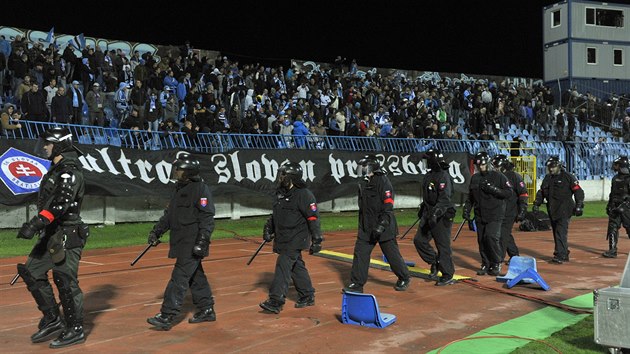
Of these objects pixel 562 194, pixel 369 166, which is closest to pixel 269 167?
pixel 562 194

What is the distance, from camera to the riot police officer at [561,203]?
13.6 m

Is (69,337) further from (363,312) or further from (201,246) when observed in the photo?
(363,312)

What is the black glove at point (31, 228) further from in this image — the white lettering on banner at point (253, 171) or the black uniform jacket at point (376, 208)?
the white lettering on banner at point (253, 171)

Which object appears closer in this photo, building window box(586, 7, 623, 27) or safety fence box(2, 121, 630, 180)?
safety fence box(2, 121, 630, 180)

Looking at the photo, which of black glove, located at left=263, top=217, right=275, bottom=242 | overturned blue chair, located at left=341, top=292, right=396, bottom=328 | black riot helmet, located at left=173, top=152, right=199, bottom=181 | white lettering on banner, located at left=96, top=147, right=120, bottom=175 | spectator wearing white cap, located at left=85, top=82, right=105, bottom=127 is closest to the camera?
overturned blue chair, located at left=341, top=292, right=396, bottom=328

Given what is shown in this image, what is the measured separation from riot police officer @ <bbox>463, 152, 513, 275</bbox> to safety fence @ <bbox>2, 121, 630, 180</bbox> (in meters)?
9.90

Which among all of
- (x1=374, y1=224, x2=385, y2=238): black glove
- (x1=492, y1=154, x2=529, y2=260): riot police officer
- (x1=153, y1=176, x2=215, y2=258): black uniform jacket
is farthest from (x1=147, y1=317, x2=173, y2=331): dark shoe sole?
(x1=492, y1=154, x2=529, y2=260): riot police officer

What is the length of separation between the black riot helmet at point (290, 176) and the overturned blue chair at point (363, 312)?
1736 millimetres

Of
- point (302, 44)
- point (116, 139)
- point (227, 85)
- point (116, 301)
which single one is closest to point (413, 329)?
point (116, 301)

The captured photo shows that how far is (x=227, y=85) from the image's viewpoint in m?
24.6

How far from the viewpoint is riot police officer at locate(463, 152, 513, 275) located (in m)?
12.0

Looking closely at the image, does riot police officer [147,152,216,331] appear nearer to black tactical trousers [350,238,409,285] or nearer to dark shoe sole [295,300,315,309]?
dark shoe sole [295,300,315,309]

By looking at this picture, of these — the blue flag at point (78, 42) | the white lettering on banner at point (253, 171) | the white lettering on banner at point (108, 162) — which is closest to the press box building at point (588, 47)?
the white lettering on banner at point (253, 171)

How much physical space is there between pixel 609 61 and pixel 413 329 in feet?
138
